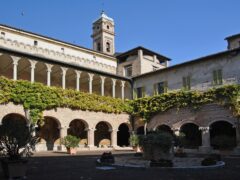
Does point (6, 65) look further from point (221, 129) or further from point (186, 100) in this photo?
point (221, 129)

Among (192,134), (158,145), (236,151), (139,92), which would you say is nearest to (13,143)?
(158,145)

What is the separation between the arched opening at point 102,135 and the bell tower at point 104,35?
812 inches

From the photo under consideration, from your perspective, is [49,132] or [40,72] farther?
[40,72]

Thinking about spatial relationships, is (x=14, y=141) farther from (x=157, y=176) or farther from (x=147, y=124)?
(x=147, y=124)

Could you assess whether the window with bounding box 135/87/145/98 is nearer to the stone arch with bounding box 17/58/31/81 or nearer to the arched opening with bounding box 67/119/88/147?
the arched opening with bounding box 67/119/88/147

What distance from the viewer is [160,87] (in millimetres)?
29625

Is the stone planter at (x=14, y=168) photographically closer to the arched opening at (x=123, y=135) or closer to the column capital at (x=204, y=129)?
the column capital at (x=204, y=129)

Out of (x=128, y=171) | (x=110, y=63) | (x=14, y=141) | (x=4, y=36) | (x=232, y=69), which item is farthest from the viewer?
(x=110, y=63)

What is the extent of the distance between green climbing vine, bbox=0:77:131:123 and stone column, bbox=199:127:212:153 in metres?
8.98

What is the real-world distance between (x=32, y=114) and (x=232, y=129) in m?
16.3

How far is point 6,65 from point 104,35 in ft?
84.2

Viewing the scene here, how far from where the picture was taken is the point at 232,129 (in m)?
25.5

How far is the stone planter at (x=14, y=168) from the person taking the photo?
9633 mm

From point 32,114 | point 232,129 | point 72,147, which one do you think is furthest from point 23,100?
point 232,129
